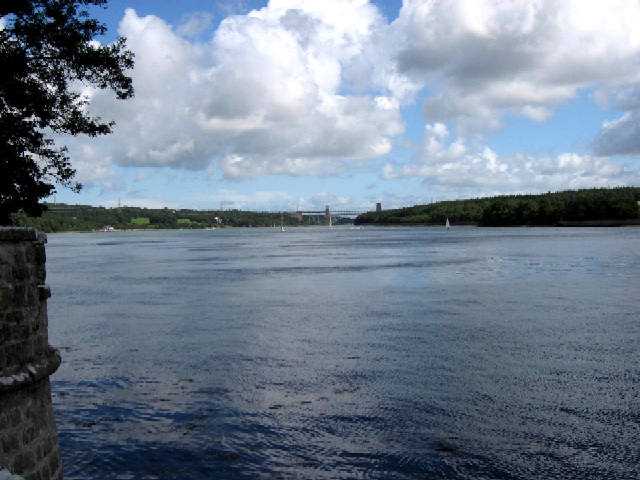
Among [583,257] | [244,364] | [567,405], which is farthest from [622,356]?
[583,257]

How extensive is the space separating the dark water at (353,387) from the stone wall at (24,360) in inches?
122

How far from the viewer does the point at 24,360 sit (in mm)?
9125

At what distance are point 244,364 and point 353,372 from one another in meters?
3.63

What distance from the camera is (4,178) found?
47.7 ft

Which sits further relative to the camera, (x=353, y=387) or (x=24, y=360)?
(x=353, y=387)

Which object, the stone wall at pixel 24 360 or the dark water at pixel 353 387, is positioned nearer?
the stone wall at pixel 24 360

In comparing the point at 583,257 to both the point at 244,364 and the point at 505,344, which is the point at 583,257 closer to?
the point at 505,344

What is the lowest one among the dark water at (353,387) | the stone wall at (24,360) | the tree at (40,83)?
the dark water at (353,387)

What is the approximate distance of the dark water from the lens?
12.6 metres

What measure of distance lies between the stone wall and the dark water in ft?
10.2

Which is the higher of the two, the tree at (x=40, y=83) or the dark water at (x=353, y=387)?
the tree at (x=40, y=83)

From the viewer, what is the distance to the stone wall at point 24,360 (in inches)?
344

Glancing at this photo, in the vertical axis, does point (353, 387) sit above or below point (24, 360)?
below

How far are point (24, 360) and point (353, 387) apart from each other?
1003 cm
